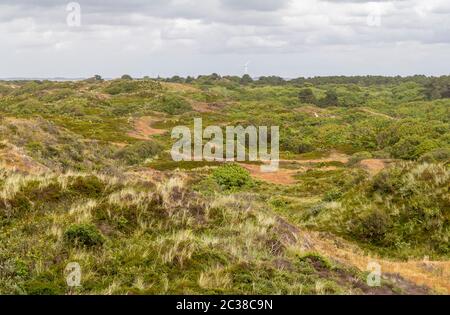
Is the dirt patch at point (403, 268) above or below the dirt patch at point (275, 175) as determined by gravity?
above

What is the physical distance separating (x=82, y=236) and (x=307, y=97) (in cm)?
12124

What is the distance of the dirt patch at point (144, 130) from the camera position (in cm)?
6676

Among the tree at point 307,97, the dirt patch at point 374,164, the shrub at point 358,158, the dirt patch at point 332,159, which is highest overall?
the tree at point 307,97

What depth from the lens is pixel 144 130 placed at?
238 feet

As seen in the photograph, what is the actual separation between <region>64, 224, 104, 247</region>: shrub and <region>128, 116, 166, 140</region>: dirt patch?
5409 cm

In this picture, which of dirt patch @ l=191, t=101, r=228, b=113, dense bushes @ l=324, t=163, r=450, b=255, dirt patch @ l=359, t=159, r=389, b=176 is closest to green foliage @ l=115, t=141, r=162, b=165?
dirt patch @ l=359, t=159, r=389, b=176

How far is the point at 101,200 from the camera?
1237cm

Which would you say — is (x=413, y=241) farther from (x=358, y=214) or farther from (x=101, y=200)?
(x=101, y=200)

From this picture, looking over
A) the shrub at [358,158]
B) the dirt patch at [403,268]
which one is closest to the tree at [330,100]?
the shrub at [358,158]

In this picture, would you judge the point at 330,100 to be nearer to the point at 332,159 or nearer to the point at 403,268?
the point at 332,159

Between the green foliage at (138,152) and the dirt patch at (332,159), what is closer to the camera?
the green foliage at (138,152)

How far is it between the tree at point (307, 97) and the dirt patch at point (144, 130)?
52.4 metres

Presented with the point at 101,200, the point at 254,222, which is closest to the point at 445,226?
the point at 254,222

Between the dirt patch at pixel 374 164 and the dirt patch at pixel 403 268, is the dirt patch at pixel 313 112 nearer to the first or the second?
the dirt patch at pixel 374 164
